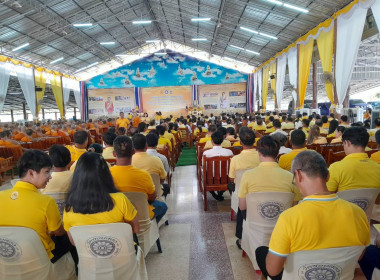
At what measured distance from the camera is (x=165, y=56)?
70.2 feet

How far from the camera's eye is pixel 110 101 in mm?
21844

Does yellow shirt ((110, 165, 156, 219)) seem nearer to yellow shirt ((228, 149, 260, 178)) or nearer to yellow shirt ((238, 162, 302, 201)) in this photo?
yellow shirt ((238, 162, 302, 201))

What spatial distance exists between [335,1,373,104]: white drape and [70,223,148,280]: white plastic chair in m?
7.45

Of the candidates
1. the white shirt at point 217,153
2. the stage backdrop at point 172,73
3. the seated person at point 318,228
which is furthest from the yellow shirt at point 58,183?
the stage backdrop at point 172,73

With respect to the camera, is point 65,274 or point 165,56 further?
point 165,56

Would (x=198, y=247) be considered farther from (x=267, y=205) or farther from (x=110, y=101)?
(x=110, y=101)

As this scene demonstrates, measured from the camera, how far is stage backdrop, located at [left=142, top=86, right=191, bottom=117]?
70.4ft

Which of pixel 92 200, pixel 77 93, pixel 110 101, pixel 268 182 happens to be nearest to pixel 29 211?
pixel 92 200

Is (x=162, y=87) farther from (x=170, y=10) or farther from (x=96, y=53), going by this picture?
(x=170, y=10)

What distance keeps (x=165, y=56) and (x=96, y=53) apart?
512 cm

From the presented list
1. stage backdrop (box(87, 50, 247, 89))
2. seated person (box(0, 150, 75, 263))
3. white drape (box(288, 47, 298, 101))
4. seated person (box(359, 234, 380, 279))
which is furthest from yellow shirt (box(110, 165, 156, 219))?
stage backdrop (box(87, 50, 247, 89))

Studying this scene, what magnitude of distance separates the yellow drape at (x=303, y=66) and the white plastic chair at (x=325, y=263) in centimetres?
1011

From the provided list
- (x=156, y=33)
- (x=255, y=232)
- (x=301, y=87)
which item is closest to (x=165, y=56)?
(x=156, y=33)

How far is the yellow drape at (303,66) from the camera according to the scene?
10.2m
